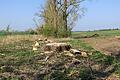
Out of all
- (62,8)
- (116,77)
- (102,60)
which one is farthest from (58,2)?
(116,77)

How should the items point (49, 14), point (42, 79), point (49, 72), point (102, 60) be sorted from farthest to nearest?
point (49, 14), point (102, 60), point (49, 72), point (42, 79)

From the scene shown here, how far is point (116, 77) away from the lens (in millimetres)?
11320

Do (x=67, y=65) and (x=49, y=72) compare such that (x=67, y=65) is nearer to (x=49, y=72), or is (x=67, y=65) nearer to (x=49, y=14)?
(x=49, y=72)

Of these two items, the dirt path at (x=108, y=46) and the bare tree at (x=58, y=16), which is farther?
the bare tree at (x=58, y=16)

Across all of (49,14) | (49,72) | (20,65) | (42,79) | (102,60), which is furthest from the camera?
(49,14)

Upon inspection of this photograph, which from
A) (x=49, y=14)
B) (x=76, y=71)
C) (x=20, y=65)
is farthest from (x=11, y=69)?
(x=49, y=14)

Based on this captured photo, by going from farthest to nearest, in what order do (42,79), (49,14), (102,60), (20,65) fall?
(49,14)
(102,60)
(20,65)
(42,79)

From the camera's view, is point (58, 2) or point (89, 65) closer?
point (89, 65)

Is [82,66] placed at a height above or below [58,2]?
below

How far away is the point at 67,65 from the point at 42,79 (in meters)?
2.63

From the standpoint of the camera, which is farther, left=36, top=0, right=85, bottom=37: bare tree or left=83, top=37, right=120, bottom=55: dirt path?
left=36, top=0, right=85, bottom=37: bare tree

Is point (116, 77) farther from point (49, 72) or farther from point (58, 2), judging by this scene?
point (58, 2)

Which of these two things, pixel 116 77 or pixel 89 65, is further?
pixel 89 65

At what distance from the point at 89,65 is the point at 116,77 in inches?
72.2
